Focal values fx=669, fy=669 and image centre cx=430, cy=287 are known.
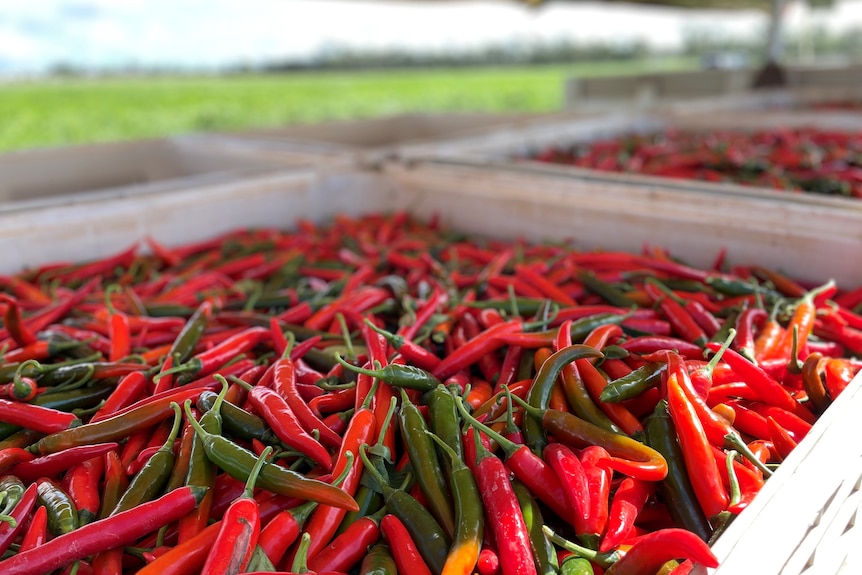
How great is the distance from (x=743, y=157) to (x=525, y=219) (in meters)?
1.76

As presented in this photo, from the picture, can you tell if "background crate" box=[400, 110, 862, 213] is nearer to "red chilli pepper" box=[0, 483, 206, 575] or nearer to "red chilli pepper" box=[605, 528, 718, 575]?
"red chilli pepper" box=[605, 528, 718, 575]

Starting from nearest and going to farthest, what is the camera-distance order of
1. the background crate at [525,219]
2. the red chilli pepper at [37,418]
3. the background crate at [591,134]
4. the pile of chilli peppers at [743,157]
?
the background crate at [525,219], the red chilli pepper at [37,418], the background crate at [591,134], the pile of chilli peppers at [743,157]

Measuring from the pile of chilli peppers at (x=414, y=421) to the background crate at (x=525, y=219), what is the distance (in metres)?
0.15

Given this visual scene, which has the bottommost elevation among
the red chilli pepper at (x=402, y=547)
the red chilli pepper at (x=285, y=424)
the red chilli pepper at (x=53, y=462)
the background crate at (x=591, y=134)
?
the red chilli pepper at (x=402, y=547)

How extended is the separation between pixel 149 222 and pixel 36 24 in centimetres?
932


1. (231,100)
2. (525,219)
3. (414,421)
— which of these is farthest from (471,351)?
(231,100)

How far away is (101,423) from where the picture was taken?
1698mm

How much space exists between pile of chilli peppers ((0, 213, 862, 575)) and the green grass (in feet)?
17.0

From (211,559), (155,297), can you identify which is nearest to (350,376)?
(211,559)

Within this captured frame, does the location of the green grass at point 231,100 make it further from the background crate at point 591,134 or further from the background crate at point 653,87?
the background crate at point 591,134

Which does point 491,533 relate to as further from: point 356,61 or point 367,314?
point 356,61

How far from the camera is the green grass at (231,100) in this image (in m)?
10.2

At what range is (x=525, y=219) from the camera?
3676 mm

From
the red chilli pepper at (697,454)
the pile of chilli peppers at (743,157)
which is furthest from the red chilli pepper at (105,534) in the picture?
the pile of chilli peppers at (743,157)
